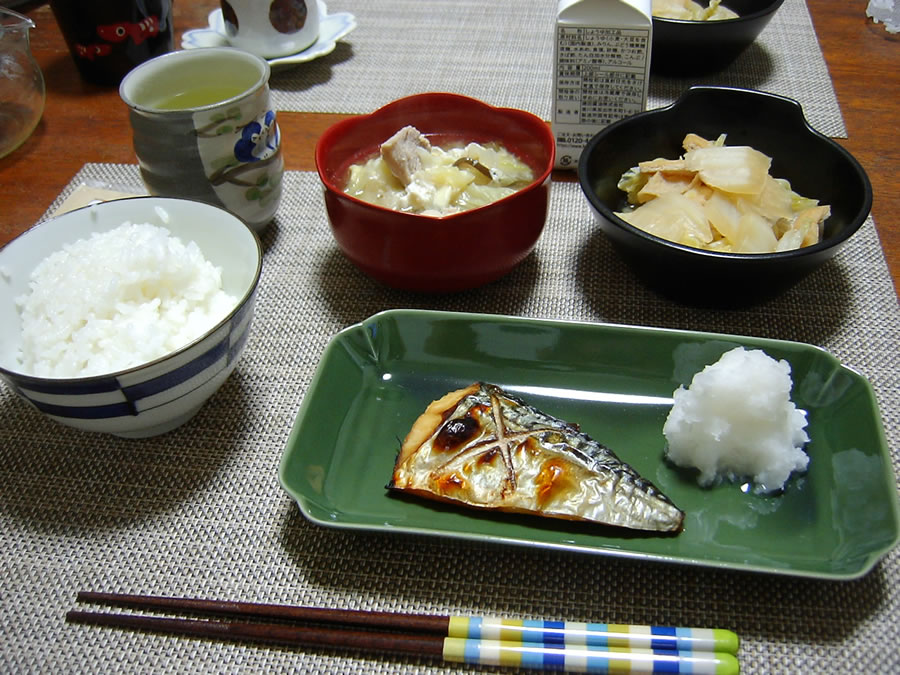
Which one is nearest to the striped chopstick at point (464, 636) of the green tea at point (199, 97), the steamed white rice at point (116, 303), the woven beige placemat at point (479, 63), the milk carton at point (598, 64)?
the steamed white rice at point (116, 303)

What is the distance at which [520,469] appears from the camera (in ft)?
2.94

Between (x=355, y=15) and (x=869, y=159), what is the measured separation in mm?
1479

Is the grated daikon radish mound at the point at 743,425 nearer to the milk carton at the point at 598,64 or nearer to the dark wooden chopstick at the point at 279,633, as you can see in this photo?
the dark wooden chopstick at the point at 279,633

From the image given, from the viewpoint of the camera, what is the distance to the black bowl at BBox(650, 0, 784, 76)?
1.62 metres

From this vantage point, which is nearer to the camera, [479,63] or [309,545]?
[309,545]

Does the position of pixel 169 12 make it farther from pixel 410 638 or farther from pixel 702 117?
pixel 410 638

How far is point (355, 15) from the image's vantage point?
215 centimetres

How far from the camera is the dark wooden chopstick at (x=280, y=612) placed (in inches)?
31.8

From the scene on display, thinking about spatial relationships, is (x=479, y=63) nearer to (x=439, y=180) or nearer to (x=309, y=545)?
(x=439, y=180)

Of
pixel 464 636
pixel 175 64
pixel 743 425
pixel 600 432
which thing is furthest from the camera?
pixel 175 64

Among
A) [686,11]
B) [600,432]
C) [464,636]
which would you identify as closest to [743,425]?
[600,432]

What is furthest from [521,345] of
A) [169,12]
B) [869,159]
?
[169,12]

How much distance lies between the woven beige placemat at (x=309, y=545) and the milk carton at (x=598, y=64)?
14.5 inches

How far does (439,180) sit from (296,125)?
0.64 meters
